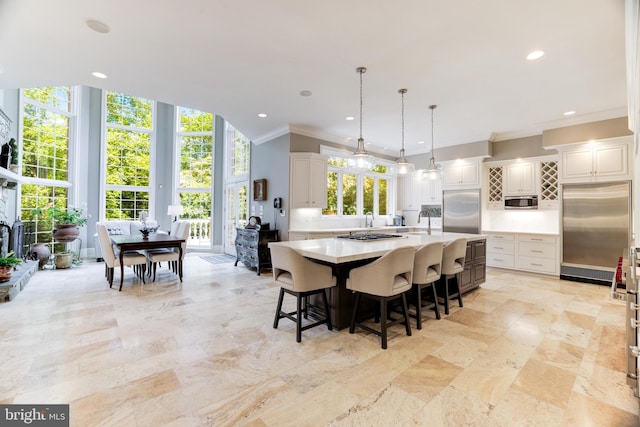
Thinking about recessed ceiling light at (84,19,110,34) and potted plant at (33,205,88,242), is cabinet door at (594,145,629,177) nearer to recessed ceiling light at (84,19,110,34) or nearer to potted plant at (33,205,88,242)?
recessed ceiling light at (84,19,110,34)

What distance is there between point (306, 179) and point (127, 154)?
17.8 ft

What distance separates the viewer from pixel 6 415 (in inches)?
65.7

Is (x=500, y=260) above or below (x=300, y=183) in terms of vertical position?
below

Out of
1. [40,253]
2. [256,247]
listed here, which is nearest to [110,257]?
[256,247]

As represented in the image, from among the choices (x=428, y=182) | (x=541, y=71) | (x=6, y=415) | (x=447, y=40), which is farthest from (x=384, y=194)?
(x=6, y=415)

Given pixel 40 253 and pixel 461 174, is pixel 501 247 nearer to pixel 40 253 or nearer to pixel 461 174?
pixel 461 174

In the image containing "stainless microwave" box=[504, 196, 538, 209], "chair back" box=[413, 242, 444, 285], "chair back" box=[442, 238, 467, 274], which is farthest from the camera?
"stainless microwave" box=[504, 196, 538, 209]

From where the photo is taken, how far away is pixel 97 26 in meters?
2.58

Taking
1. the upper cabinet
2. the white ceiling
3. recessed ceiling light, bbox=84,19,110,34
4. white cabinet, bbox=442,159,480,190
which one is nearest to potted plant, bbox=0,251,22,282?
the white ceiling

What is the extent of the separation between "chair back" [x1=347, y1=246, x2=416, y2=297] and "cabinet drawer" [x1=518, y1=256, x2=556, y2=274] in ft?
13.7

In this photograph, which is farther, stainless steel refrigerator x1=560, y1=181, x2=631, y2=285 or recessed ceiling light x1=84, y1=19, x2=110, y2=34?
stainless steel refrigerator x1=560, y1=181, x2=631, y2=285

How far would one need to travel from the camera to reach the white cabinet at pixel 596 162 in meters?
4.59

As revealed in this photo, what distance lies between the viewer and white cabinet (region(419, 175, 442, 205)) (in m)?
7.12

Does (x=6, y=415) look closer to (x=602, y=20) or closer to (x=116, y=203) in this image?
(x=602, y=20)
